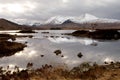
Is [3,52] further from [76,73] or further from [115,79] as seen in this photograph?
[115,79]

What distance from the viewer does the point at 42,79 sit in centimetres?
2297

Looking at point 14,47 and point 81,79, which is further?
point 14,47

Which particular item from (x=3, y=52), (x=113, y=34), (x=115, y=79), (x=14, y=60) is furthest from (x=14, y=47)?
(x=113, y=34)

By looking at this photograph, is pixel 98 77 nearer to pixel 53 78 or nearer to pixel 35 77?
pixel 53 78

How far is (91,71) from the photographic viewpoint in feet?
84.0

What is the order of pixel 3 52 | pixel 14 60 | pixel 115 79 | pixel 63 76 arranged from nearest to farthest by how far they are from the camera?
1. pixel 115 79
2. pixel 63 76
3. pixel 14 60
4. pixel 3 52

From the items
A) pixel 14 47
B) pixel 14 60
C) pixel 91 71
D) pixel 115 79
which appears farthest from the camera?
pixel 14 47

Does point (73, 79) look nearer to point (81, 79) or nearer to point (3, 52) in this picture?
point (81, 79)

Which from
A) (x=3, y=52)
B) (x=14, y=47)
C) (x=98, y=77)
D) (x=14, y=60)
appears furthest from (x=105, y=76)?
(x=14, y=47)

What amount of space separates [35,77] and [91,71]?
17.8 feet

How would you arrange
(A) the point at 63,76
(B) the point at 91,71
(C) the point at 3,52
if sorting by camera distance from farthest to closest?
(C) the point at 3,52, (B) the point at 91,71, (A) the point at 63,76

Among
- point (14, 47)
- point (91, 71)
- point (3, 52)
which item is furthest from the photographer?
point (14, 47)

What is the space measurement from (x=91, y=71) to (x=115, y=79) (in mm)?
3603

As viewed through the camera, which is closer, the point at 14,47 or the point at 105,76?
the point at 105,76
